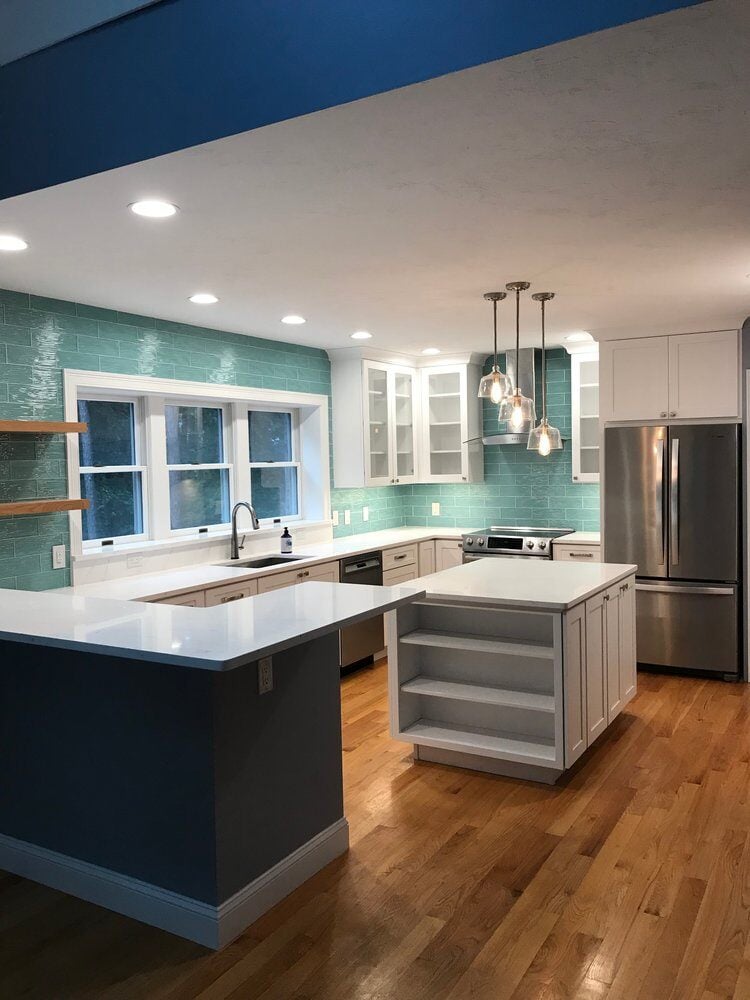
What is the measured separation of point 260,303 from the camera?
14.4ft

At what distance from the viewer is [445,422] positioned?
276 inches

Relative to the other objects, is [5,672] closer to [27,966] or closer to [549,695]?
[27,966]

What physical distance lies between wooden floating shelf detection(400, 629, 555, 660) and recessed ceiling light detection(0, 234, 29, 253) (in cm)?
238

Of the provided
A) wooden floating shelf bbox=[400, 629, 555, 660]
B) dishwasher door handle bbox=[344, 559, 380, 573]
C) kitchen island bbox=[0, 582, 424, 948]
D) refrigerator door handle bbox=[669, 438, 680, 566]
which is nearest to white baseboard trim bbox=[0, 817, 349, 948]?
kitchen island bbox=[0, 582, 424, 948]

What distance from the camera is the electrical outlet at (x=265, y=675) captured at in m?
2.70

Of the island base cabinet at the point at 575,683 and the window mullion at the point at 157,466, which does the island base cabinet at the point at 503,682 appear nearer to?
the island base cabinet at the point at 575,683

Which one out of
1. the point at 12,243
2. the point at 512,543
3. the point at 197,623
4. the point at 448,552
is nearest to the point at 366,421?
the point at 448,552

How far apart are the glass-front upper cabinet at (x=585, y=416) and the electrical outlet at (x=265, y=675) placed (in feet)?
14.0

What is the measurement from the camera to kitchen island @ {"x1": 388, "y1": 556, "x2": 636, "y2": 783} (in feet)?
11.8

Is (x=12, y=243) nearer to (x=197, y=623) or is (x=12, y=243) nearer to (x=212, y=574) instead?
(x=197, y=623)

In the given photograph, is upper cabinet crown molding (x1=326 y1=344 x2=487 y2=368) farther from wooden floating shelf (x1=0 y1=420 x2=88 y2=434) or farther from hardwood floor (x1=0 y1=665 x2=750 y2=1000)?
hardwood floor (x1=0 y1=665 x2=750 y2=1000)

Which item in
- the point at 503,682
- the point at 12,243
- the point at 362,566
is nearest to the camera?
the point at 12,243

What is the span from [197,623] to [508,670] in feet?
6.02

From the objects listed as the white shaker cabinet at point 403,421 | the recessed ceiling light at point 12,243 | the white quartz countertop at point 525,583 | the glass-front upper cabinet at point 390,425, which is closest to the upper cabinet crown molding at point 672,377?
the white shaker cabinet at point 403,421
